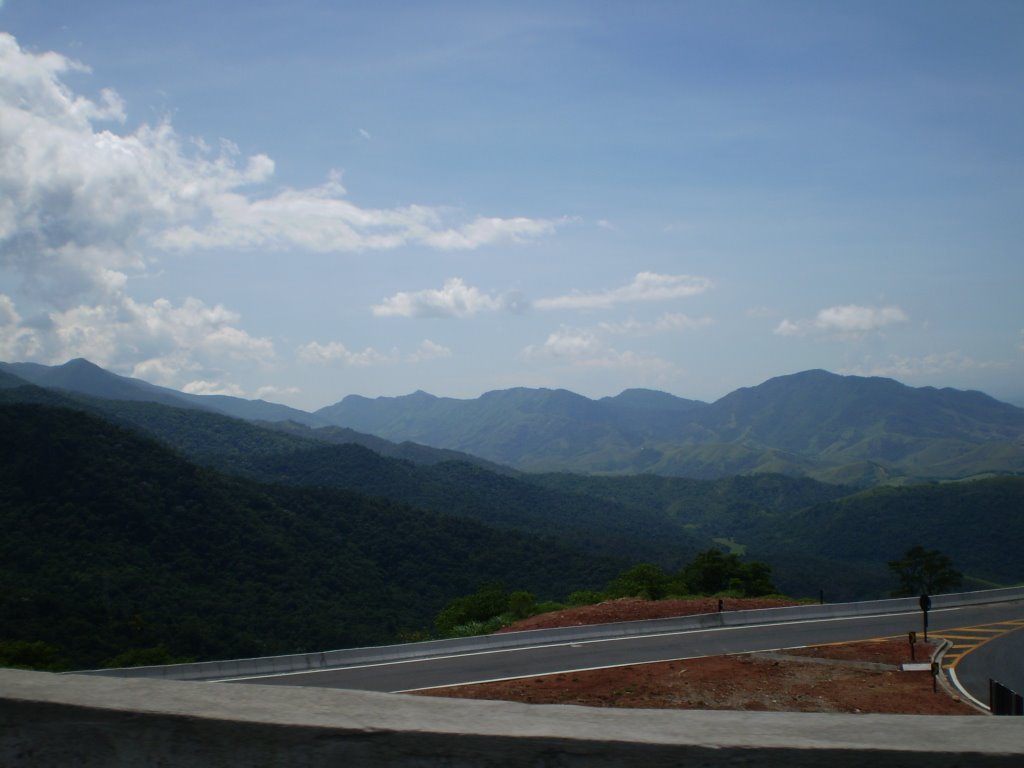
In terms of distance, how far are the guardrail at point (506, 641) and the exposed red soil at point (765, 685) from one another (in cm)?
315

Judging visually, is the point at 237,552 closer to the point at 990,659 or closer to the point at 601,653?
the point at 601,653

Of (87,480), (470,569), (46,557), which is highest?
(87,480)

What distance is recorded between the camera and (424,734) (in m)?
2.48

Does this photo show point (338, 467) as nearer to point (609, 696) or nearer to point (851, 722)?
point (609, 696)

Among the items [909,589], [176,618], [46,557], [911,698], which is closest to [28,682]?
[911,698]

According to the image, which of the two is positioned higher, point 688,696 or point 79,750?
point 79,750

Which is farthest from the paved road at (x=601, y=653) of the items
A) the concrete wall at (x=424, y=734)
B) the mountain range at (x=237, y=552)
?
the concrete wall at (x=424, y=734)

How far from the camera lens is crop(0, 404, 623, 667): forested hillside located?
Answer: 41.3 m

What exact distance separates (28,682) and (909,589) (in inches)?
1681

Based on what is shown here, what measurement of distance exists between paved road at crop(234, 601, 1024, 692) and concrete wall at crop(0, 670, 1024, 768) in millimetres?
13577

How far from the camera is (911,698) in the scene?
14312mm

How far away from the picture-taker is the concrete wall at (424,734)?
7.83ft

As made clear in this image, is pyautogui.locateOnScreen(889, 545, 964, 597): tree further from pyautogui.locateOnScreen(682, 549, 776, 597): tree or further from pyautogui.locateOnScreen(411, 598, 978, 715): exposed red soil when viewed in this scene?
pyautogui.locateOnScreen(411, 598, 978, 715): exposed red soil

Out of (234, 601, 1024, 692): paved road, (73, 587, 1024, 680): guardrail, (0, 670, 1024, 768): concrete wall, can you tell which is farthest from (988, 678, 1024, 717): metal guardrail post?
(73, 587, 1024, 680): guardrail
